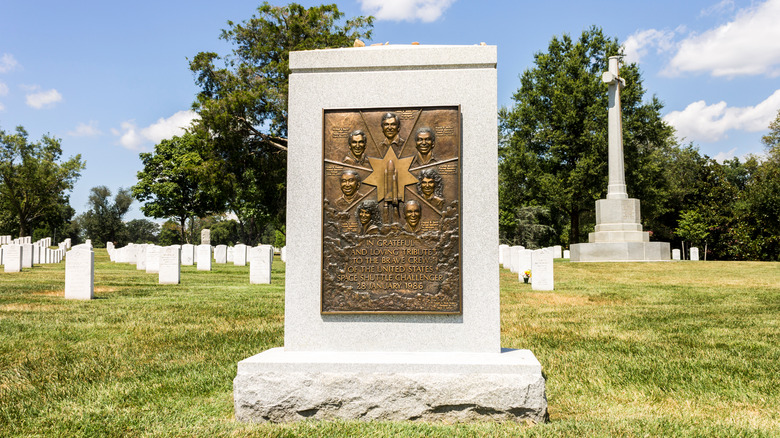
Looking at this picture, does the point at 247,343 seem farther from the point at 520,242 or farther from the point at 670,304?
the point at 520,242

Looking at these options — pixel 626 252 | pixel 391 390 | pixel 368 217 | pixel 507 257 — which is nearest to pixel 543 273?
pixel 507 257

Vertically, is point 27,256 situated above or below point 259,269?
above

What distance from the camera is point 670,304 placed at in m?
10.3

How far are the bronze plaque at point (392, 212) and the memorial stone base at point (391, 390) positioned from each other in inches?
20.1

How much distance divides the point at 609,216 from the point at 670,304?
1443 centimetres

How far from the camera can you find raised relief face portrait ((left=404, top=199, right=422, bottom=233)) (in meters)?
4.12

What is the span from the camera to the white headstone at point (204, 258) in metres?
20.4

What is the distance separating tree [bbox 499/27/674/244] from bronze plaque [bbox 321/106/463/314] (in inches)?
1261

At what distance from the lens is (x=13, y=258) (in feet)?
60.7

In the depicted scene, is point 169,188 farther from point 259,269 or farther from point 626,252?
point 626,252

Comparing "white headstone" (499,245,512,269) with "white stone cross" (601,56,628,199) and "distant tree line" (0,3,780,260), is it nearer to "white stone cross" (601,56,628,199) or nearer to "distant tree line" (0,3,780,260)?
"white stone cross" (601,56,628,199)

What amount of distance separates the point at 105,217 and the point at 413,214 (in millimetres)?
82932

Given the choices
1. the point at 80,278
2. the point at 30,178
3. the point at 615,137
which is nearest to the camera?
the point at 80,278

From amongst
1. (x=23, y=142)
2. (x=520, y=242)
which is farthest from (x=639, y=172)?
(x=23, y=142)
